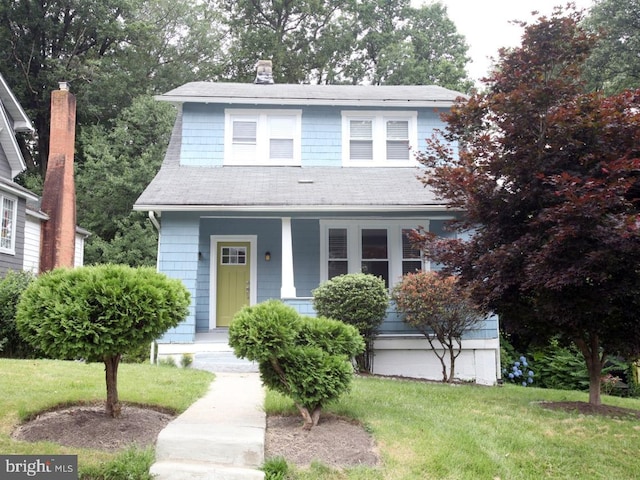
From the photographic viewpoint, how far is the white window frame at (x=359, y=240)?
12500mm

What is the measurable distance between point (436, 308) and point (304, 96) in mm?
6495

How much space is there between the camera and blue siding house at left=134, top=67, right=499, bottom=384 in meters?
11.1

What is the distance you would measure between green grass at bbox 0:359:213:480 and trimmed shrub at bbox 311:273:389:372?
2.46 meters

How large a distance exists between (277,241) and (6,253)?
734 centimetres

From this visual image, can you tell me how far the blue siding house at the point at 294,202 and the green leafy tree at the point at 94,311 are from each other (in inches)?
229

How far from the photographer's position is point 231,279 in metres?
12.7

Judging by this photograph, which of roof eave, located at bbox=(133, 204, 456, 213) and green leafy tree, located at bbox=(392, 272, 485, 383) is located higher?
roof eave, located at bbox=(133, 204, 456, 213)

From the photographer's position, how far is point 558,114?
19.9 feet

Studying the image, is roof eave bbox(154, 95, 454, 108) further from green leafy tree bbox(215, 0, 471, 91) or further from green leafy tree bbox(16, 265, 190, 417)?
green leafy tree bbox(215, 0, 471, 91)

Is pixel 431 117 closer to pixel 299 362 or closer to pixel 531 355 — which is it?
pixel 531 355

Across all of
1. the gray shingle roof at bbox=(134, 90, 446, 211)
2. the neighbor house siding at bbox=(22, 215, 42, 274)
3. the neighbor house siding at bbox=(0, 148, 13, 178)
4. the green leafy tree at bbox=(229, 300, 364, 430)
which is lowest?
the green leafy tree at bbox=(229, 300, 364, 430)

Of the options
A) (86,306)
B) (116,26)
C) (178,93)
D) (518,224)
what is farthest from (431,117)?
(116,26)

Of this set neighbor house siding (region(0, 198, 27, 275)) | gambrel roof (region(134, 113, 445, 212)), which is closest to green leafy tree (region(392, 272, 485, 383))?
gambrel roof (region(134, 113, 445, 212))

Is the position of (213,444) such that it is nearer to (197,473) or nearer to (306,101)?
(197,473)
